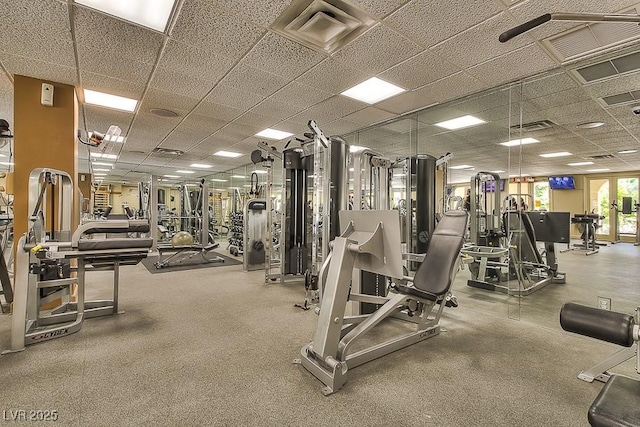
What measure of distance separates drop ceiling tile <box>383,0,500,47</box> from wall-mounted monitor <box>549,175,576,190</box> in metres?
9.36

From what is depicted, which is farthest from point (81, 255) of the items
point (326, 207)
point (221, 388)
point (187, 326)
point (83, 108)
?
point (83, 108)

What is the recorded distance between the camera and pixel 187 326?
303 centimetres

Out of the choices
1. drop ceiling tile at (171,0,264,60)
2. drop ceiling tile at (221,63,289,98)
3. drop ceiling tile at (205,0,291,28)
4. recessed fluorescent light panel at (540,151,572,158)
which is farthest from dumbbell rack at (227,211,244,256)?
recessed fluorescent light panel at (540,151,572,158)

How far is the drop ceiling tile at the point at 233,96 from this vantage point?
393 cm

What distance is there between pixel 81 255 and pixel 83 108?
3.27 metres

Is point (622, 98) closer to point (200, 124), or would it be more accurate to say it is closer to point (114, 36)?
point (114, 36)

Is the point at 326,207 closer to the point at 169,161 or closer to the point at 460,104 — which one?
the point at 460,104

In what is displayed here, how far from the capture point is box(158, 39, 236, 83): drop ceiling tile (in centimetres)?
299

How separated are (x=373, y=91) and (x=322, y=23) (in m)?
1.57

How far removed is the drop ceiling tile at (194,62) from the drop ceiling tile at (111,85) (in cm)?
83

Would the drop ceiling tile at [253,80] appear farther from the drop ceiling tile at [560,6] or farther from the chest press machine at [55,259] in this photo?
the drop ceiling tile at [560,6]

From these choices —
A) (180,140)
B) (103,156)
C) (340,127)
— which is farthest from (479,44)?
(103,156)

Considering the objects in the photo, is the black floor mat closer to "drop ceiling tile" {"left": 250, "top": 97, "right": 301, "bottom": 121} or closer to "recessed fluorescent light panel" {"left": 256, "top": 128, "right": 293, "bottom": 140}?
"recessed fluorescent light panel" {"left": 256, "top": 128, "right": 293, "bottom": 140}

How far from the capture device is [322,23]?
259 centimetres
